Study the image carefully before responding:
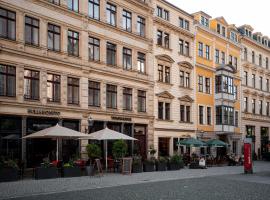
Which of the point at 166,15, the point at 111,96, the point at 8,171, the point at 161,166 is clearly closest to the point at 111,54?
the point at 111,96

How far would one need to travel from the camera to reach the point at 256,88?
176 ft

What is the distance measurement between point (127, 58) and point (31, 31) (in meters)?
9.81

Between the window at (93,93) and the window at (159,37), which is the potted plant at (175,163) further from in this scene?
the window at (159,37)

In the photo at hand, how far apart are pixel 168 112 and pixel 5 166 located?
67.7ft

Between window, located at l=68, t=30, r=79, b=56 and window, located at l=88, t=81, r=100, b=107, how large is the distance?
2.54m

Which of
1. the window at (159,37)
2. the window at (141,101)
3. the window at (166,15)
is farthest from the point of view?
the window at (166,15)

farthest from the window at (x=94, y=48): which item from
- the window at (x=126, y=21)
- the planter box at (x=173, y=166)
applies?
the planter box at (x=173, y=166)

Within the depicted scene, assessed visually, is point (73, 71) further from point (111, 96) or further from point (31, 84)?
point (111, 96)

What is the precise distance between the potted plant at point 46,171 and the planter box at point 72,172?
67 centimetres

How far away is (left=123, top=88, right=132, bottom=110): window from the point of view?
1280 inches

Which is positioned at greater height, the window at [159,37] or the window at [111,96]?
the window at [159,37]

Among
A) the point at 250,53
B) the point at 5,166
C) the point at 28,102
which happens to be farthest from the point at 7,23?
the point at 250,53

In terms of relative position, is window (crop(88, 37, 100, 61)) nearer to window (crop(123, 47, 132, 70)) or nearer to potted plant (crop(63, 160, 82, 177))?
window (crop(123, 47, 132, 70))

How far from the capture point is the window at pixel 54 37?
2664 centimetres
